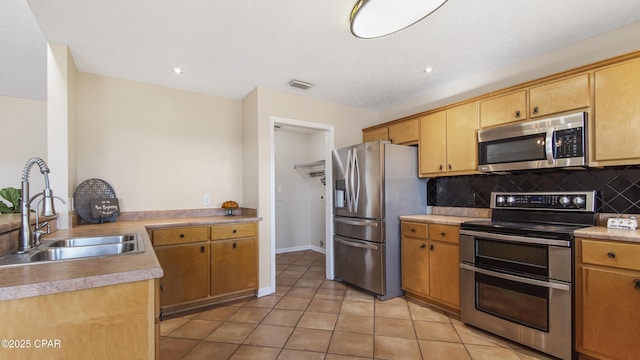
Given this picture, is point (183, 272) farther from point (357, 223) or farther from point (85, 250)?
point (357, 223)

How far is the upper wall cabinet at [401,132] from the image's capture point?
3290mm

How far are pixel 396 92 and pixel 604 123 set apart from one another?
6.34 feet

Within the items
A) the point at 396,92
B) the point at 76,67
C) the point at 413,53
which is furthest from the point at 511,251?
the point at 76,67

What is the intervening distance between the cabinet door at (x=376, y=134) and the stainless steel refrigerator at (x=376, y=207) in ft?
1.49

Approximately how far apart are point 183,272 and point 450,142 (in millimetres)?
2876

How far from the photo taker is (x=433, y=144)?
10.2 feet

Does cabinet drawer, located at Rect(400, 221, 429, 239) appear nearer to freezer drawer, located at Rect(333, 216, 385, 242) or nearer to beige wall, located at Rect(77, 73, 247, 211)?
freezer drawer, located at Rect(333, 216, 385, 242)

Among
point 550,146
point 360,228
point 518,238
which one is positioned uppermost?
point 550,146

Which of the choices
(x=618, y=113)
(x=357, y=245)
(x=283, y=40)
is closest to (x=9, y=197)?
(x=283, y=40)

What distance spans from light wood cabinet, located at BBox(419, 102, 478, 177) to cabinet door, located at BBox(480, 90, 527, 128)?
82mm

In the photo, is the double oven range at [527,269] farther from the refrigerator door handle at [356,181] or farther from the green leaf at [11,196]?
the green leaf at [11,196]

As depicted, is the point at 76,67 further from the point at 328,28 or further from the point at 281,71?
the point at 328,28

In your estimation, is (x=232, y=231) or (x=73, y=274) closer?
(x=73, y=274)

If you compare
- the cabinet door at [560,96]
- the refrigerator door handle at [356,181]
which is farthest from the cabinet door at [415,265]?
the cabinet door at [560,96]
